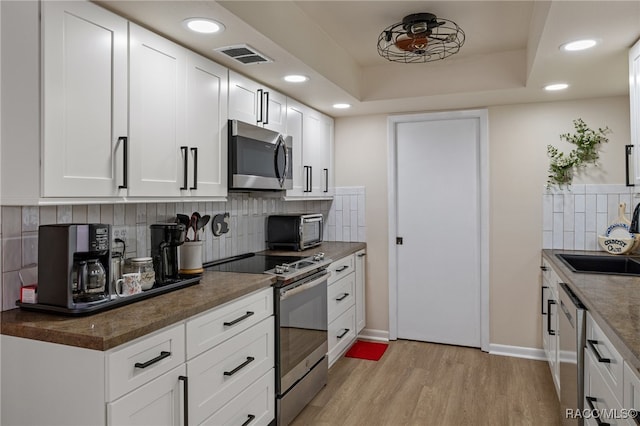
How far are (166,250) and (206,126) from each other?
69 centimetres

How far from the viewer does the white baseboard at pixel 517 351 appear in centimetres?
362

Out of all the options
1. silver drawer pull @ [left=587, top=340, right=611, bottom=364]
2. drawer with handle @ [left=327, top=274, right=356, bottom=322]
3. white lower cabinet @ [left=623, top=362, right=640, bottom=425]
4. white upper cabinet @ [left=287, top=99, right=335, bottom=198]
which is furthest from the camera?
white upper cabinet @ [left=287, top=99, right=335, bottom=198]

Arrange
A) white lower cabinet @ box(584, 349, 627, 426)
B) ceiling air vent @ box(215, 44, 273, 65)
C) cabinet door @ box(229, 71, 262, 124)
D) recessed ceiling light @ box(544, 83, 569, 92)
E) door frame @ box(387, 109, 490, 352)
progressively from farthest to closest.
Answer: door frame @ box(387, 109, 490, 352) < recessed ceiling light @ box(544, 83, 569, 92) < cabinet door @ box(229, 71, 262, 124) < ceiling air vent @ box(215, 44, 273, 65) < white lower cabinet @ box(584, 349, 627, 426)

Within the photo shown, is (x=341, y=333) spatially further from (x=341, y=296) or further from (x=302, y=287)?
(x=302, y=287)

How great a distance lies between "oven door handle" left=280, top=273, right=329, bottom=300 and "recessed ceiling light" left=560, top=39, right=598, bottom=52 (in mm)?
1948

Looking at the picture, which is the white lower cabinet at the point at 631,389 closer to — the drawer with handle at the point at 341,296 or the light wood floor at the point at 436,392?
the light wood floor at the point at 436,392

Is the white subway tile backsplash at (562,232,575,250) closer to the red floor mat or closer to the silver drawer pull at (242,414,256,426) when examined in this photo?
the red floor mat

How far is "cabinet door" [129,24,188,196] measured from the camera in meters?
1.86

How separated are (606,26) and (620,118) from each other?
173 cm

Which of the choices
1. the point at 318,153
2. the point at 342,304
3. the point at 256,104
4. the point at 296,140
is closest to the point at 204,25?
the point at 256,104

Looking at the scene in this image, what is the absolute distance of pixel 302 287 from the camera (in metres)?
2.67

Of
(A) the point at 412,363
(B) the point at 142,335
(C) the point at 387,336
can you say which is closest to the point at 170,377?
(B) the point at 142,335

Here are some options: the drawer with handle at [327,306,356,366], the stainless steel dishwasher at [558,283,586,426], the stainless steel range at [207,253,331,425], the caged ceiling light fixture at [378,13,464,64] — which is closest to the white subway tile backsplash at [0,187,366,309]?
the stainless steel range at [207,253,331,425]

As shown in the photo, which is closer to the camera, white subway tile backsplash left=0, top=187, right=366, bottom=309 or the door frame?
white subway tile backsplash left=0, top=187, right=366, bottom=309
